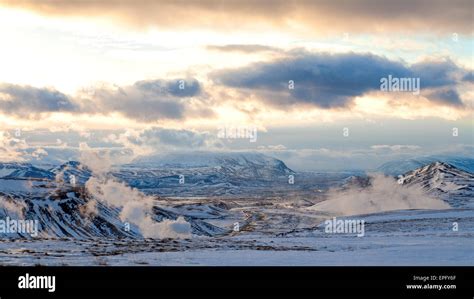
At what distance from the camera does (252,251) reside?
50.9m

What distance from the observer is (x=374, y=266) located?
41000mm
